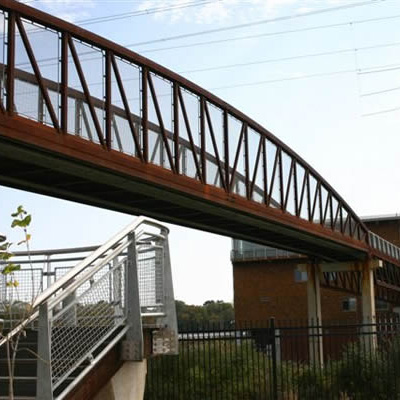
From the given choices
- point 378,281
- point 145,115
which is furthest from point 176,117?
point 378,281

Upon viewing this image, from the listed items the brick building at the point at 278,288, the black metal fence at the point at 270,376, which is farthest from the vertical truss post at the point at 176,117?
the brick building at the point at 278,288

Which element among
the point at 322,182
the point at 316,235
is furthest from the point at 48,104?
the point at 322,182

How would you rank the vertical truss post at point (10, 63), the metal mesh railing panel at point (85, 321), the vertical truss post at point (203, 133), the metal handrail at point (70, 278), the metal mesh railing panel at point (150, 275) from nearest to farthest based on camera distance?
the metal handrail at point (70, 278)
the metal mesh railing panel at point (85, 321)
the metal mesh railing panel at point (150, 275)
the vertical truss post at point (10, 63)
the vertical truss post at point (203, 133)

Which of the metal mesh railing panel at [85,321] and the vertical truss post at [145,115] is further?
the vertical truss post at [145,115]

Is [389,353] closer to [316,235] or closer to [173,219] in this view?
[173,219]

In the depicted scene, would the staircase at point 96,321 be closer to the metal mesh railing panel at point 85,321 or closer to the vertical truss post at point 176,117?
the metal mesh railing panel at point 85,321

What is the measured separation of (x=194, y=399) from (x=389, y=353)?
462cm

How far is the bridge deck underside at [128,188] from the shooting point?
15.8m

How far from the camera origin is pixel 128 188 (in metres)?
19.5

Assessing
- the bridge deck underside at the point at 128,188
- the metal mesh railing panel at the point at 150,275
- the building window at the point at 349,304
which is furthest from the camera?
the building window at the point at 349,304

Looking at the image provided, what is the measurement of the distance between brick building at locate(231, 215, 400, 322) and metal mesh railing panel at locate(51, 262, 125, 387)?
170 feet

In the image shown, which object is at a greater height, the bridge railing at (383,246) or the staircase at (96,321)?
the bridge railing at (383,246)

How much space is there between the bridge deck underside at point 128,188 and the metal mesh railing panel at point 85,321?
6.72 meters

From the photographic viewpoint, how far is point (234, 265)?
62375mm
